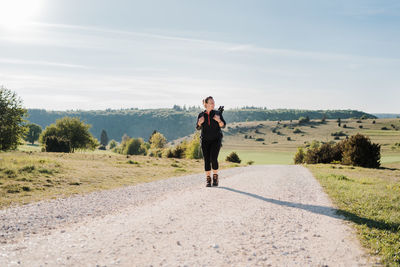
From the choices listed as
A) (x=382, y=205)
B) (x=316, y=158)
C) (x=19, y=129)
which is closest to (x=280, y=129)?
(x=316, y=158)

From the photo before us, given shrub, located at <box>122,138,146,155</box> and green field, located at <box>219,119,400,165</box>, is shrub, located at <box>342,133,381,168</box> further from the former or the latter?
shrub, located at <box>122,138,146,155</box>

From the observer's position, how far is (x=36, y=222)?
23.2ft

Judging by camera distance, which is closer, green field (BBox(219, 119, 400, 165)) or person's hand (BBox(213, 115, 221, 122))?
person's hand (BBox(213, 115, 221, 122))

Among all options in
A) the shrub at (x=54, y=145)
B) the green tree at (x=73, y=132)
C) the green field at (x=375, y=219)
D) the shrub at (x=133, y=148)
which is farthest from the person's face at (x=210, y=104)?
the shrub at (x=133, y=148)

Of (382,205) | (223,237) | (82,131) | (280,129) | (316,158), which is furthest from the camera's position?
(280,129)

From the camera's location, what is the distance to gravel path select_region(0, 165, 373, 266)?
470 centimetres

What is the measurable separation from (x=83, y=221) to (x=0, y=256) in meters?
2.34

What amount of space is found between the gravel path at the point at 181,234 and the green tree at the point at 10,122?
28050 millimetres

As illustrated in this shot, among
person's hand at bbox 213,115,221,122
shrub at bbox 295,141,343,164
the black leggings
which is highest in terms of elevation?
person's hand at bbox 213,115,221,122

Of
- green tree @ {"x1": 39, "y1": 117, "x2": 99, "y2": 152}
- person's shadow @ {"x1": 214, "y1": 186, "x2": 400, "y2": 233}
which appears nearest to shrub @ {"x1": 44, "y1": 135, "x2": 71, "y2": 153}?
green tree @ {"x1": 39, "y1": 117, "x2": 99, "y2": 152}

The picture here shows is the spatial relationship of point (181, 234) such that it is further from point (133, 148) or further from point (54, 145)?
point (133, 148)

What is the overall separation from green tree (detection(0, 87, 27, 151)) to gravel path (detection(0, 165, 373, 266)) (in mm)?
28050

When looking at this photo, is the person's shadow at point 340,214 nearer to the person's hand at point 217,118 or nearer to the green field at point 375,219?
the green field at point 375,219

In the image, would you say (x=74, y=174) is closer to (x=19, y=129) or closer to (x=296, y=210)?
(x=296, y=210)
